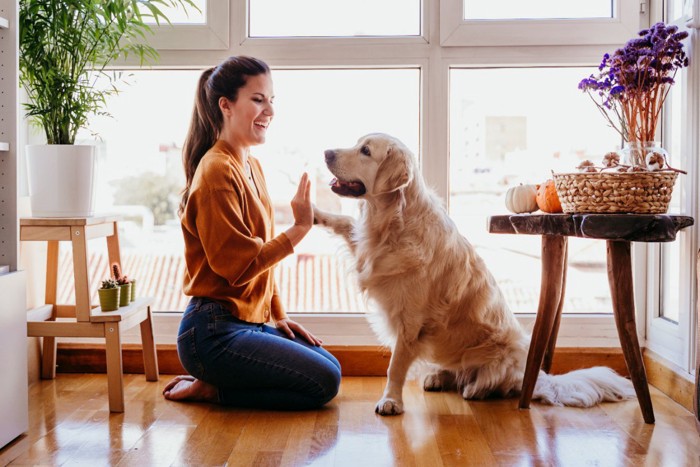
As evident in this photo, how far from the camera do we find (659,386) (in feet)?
8.55

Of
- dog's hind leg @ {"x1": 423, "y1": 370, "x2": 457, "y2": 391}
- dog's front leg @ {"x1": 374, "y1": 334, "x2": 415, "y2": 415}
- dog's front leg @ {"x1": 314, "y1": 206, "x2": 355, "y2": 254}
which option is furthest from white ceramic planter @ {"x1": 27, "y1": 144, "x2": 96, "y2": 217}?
dog's hind leg @ {"x1": 423, "y1": 370, "x2": 457, "y2": 391}

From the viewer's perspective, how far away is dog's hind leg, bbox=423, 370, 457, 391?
2641 millimetres

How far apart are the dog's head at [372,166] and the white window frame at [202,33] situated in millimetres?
863

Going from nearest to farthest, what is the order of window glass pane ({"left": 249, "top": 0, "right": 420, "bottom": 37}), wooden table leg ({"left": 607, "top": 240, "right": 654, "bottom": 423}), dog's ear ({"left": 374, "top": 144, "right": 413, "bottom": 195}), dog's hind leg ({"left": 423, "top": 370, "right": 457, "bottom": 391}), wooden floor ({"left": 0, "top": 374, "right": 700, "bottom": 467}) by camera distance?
wooden floor ({"left": 0, "top": 374, "right": 700, "bottom": 467}) → wooden table leg ({"left": 607, "top": 240, "right": 654, "bottom": 423}) → dog's ear ({"left": 374, "top": 144, "right": 413, "bottom": 195}) → dog's hind leg ({"left": 423, "top": 370, "right": 457, "bottom": 391}) → window glass pane ({"left": 249, "top": 0, "right": 420, "bottom": 37})

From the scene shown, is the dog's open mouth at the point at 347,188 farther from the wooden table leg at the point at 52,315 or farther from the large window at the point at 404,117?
the wooden table leg at the point at 52,315

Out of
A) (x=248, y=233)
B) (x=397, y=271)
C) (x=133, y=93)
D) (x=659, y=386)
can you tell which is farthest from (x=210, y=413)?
(x=659, y=386)

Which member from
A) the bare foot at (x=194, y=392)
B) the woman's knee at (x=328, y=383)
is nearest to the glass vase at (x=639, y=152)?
the woman's knee at (x=328, y=383)

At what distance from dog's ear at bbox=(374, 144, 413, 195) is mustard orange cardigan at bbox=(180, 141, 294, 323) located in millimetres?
376

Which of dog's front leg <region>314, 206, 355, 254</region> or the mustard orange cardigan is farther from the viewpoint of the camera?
dog's front leg <region>314, 206, 355, 254</region>

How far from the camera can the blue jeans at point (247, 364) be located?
2.30m

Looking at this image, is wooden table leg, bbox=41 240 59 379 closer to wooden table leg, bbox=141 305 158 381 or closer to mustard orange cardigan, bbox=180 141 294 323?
wooden table leg, bbox=141 305 158 381

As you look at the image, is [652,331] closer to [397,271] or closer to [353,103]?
[397,271]

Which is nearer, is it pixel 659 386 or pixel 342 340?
pixel 659 386

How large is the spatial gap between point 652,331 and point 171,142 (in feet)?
7.01
